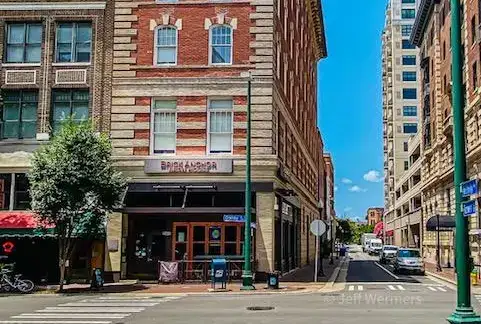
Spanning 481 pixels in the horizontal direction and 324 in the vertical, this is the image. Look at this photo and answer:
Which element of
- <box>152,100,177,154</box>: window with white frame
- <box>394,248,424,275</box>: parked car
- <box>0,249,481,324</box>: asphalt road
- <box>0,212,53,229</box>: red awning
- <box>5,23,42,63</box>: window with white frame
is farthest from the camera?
<box>394,248,424,275</box>: parked car

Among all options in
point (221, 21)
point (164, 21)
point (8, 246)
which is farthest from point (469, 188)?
point (8, 246)

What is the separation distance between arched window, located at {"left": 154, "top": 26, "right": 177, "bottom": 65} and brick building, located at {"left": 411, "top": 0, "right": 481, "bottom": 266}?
74.8 ft

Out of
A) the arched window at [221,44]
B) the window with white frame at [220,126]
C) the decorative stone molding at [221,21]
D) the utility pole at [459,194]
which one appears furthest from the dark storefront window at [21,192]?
the utility pole at [459,194]

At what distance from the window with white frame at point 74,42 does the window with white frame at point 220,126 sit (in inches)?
262

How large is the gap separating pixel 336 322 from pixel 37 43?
→ 22155 millimetres

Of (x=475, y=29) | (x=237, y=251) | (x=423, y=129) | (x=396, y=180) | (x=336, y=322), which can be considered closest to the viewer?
(x=336, y=322)

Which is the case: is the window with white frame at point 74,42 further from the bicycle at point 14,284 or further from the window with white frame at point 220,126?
the bicycle at point 14,284

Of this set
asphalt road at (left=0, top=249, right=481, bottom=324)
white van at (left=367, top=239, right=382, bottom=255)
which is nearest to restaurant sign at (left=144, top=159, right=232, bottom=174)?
asphalt road at (left=0, top=249, right=481, bottom=324)

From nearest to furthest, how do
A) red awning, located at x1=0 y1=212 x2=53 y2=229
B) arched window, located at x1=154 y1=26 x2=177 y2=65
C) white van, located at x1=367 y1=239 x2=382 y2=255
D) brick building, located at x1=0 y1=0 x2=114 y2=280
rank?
red awning, located at x1=0 y1=212 x2=53 y2=229, brick building, located at x1=0 y1=0 x2=114 y2=280, arched window, located at x1=154 y1=26 x2=177 y2=65, white van, located at x1=367 y1=239 x2=382 y2=255

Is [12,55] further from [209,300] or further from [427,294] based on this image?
[427,294]

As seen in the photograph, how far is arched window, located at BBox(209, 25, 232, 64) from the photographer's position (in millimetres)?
29906

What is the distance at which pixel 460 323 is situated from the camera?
9.52 m

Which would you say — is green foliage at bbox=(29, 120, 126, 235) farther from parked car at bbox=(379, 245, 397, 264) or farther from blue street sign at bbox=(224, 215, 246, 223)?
parked car at bbox=(379, 245, 397, 264)

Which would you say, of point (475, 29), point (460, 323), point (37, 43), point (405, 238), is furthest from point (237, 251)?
point (405, 238)
